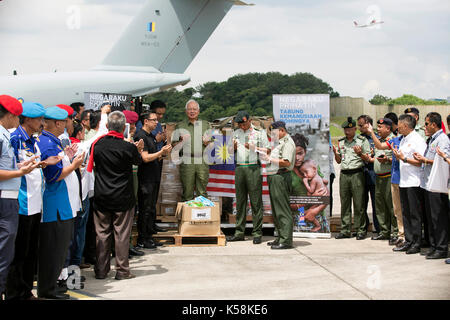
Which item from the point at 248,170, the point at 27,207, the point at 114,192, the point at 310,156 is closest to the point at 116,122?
the point at 114,192

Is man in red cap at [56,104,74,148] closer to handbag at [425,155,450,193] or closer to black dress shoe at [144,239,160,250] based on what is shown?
black dress shoe at [144,239,160,250]

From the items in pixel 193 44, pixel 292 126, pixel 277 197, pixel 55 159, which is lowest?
pixel 277 197

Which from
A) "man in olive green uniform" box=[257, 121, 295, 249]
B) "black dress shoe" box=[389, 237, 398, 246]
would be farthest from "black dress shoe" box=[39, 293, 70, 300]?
Result: "black dress shoe" box=[389, 237, 398, 246]

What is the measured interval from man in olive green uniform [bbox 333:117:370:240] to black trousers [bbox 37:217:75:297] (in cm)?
517

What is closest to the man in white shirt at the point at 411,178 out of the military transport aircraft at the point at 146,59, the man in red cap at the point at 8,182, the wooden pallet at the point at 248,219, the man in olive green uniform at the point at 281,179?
the man in olive green uniform at the point at 281,179

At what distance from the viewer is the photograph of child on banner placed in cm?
871

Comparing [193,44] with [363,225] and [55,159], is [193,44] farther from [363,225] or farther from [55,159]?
[55,159]

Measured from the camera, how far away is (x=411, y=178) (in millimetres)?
7301

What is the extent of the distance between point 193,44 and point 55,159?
38.5ft

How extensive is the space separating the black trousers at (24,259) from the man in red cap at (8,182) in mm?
347

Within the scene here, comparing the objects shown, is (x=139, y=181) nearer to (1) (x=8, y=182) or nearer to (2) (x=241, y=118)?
(2) (x=241, y=118)

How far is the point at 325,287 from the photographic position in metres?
5.53
